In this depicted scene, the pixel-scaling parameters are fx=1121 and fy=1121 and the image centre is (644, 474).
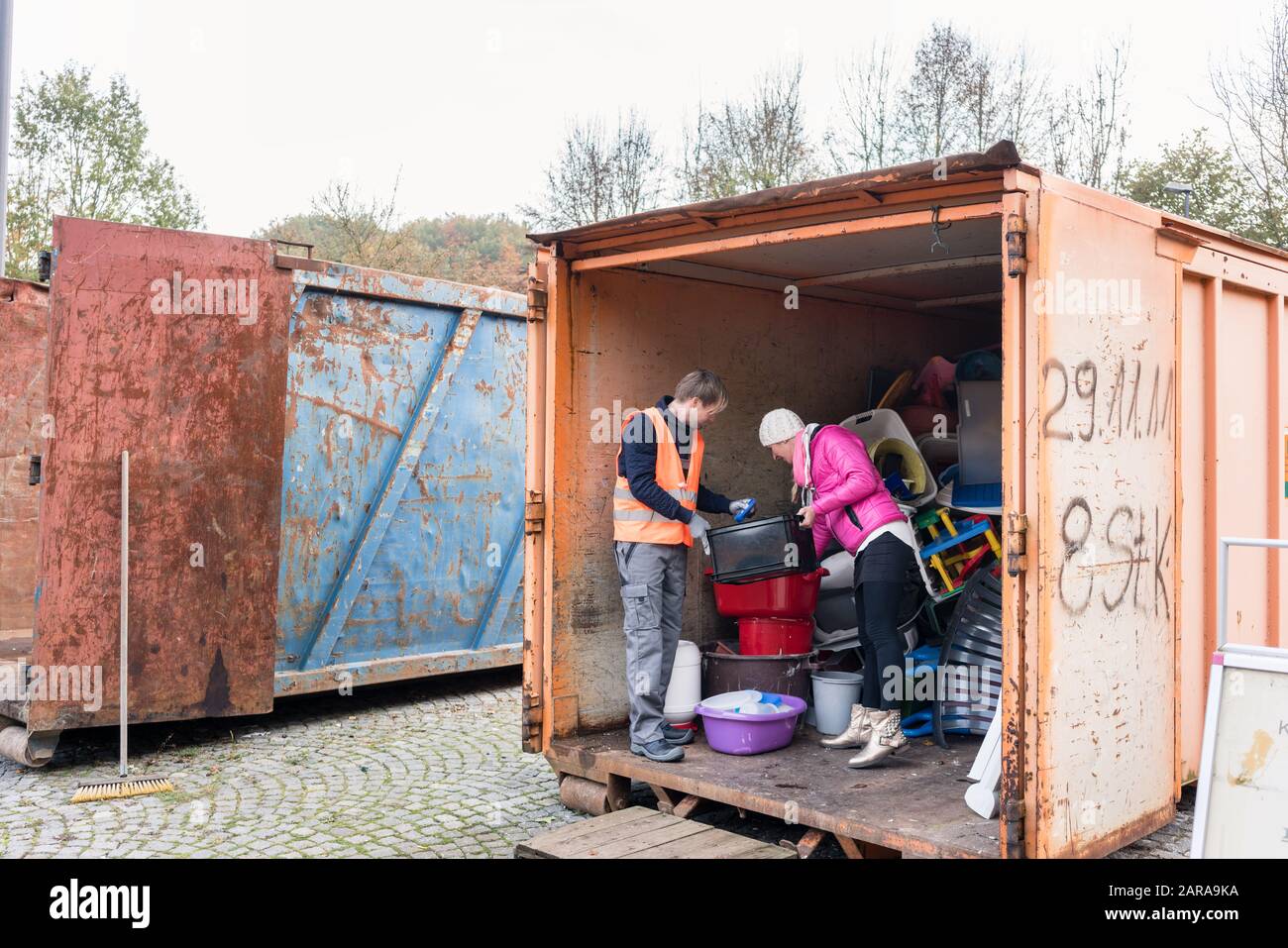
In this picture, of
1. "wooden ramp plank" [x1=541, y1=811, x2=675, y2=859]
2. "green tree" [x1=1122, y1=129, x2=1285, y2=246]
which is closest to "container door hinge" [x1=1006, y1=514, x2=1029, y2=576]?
"wooden ramp plank" [x1=541, y1=811, x2=675, y2=859]

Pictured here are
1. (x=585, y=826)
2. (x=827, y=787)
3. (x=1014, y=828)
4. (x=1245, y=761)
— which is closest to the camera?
(x=1245, y=761)

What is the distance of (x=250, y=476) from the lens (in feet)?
19.6

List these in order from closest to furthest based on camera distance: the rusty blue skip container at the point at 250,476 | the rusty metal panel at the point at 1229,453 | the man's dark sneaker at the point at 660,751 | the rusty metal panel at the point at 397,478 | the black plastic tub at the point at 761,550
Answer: the rusty metal panel at the point at 1229,453
the man's dark sneaker at the point at 660,751
the black plastic tub at the point at 761,550
the rusty blue skip container at the point at 250,476
the rusty metal panel at the point at 397,478

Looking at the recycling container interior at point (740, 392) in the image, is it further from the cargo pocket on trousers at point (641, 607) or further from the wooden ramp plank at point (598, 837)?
the cargo pocket on trousers at point (641, 607)

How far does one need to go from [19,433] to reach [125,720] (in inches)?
105

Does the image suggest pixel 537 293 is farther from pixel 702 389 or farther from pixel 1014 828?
pixel 1014 828

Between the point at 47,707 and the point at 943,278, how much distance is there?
505cm

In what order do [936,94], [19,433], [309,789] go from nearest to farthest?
[309,789] < [19,433] < [936,94]

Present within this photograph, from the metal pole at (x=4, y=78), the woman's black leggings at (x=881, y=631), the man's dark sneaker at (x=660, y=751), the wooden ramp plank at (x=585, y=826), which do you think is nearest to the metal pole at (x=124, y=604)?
the wooden ramp plank at (x=585, y=826)

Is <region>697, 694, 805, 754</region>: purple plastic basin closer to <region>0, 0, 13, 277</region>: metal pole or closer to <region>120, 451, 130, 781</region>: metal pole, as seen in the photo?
<region>120, 451, 130, 781</region>: metal pole

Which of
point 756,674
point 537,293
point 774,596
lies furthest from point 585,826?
point 537,293

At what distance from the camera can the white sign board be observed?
3.10 meters

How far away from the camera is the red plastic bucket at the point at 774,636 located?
5.42 metres

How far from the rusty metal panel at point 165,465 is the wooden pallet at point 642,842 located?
260cm
